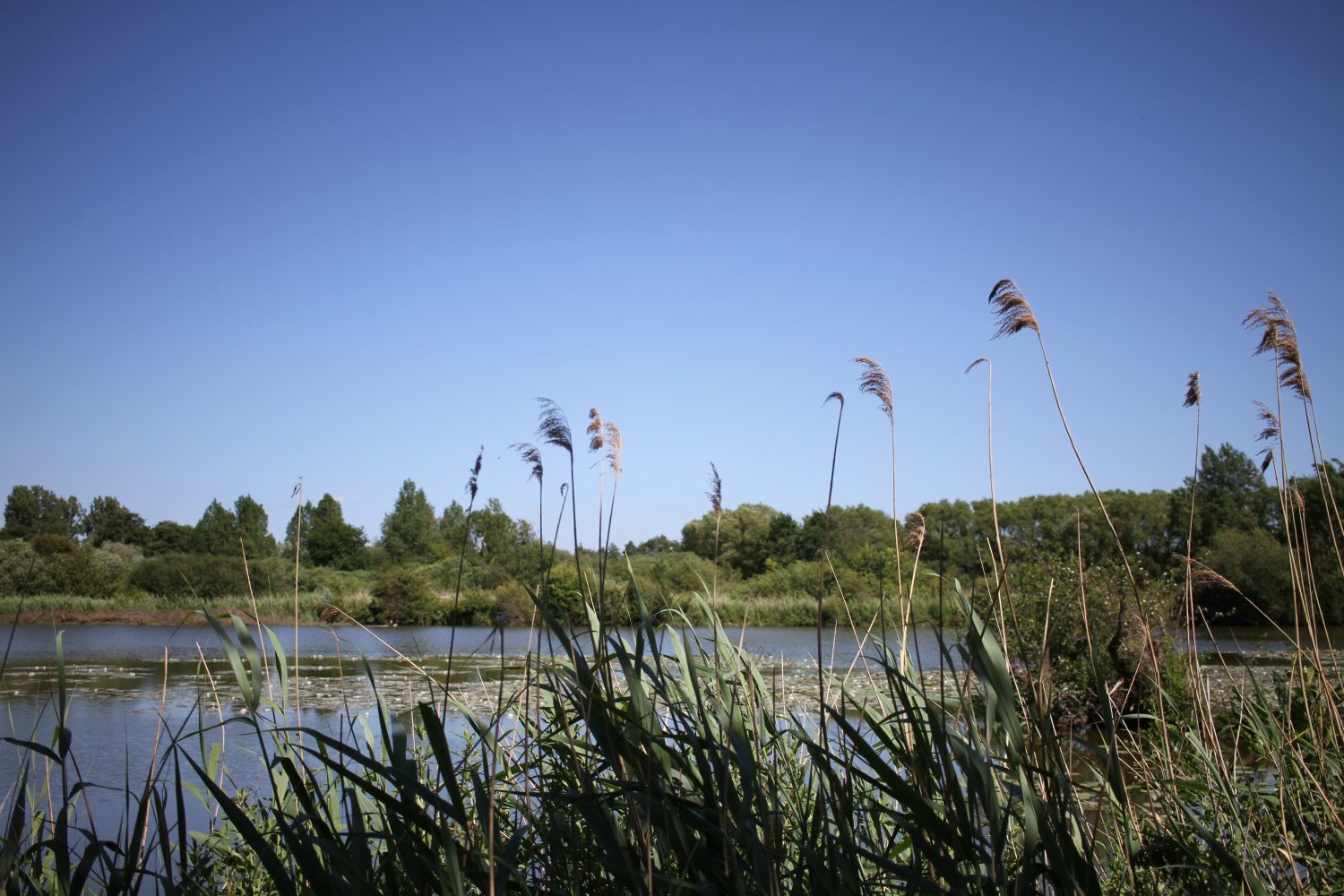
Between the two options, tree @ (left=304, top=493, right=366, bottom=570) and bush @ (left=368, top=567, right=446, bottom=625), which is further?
tree @ (left=304, top=493, right=366, bottom=570)

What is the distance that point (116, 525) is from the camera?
103 feet

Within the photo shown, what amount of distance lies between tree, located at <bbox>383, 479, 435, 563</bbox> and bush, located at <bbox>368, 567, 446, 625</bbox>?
458cm

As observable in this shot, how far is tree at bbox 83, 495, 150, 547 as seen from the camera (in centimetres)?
3012

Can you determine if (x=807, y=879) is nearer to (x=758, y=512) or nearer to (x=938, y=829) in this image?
(x=938, y=829)

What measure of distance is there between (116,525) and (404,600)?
582 inches

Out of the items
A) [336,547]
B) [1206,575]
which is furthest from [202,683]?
[336,547]

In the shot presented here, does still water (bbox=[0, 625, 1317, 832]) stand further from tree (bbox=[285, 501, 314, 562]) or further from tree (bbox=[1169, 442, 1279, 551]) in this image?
tree (bbox=[1169, 442, 1279, 551])

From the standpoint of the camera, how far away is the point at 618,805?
1.83 metres

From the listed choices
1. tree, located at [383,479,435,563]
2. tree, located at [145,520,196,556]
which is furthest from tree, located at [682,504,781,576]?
tree, located at [145,520,196,556]

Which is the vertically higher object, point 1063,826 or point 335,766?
point 335,766

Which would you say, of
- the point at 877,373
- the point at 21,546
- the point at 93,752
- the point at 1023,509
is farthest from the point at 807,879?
the point at 1023,509

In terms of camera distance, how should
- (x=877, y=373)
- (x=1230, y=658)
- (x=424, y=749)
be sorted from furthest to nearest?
(x=1230, y=658), (x=424, y=749), (x=877, y=373)

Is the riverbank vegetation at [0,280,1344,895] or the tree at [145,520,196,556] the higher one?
the tree at [145,520,196,556]

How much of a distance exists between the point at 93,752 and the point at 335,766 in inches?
270
